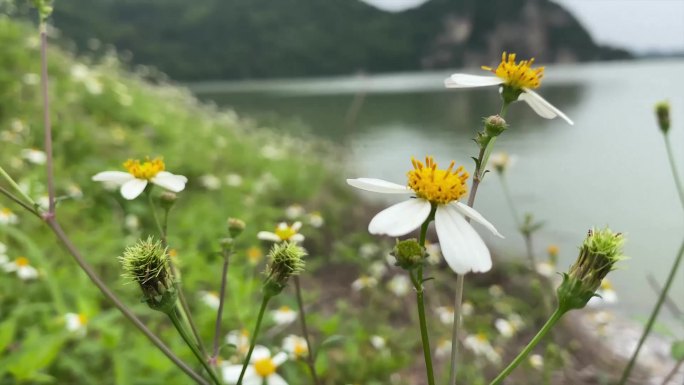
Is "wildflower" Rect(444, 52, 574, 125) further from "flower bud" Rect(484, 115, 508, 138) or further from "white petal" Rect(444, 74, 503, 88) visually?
"flower bud" Rect(484, 115, 508, 138)

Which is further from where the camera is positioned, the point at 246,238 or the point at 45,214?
the point at 246,238

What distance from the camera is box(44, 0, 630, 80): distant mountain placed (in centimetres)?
2791

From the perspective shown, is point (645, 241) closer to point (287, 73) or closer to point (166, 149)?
point (166, 149)

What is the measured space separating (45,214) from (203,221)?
2.51 m

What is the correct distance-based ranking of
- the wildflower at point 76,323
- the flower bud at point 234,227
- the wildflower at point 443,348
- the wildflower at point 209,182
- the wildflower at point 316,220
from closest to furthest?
the flower bud at point 234,227 < the wildflower at point 76,323 < the wildflower at point 443,348 < the wildflower at point 316,220 < the wildflower at point 209,182

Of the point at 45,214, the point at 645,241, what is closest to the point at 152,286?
the point at 45,214

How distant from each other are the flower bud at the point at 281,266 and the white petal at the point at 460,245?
18 cm

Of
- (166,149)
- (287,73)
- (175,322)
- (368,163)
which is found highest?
(287,73)

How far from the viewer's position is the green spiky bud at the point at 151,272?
1.92 ft

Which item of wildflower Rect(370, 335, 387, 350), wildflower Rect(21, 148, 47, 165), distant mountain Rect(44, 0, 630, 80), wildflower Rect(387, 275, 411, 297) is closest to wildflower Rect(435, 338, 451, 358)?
wildflower Rect(370, 335, 387, 350)

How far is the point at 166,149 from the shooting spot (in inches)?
172

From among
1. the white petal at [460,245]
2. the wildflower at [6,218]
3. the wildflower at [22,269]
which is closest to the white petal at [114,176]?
the white petal at [460,245]

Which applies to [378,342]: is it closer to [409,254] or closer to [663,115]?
[663,115]

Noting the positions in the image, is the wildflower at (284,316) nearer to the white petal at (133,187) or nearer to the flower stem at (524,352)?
the white petal at (133,187)
